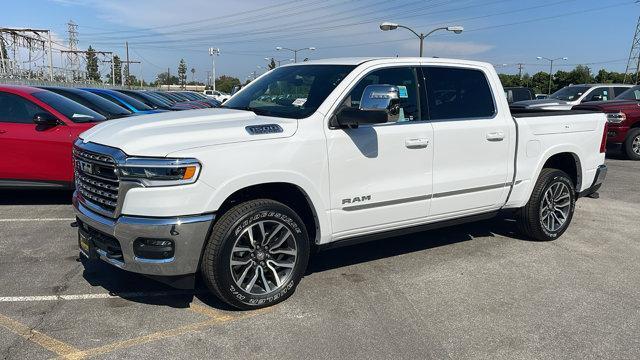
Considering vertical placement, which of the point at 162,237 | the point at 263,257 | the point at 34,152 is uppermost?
the point at 34,152

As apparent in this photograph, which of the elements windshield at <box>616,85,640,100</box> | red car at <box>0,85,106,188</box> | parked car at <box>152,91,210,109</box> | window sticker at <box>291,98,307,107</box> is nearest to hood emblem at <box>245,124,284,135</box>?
window sticker at <box>291,98,307,107</box>

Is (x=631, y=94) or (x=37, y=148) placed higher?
(x=631, y=94)

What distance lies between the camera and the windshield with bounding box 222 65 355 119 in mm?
4273

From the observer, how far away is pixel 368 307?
4.03 meters

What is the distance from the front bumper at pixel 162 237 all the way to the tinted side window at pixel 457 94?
7.85 ft

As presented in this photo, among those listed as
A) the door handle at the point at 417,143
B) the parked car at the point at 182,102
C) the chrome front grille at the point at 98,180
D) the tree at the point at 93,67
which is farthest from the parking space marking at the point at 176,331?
the tree at the point at 93,67

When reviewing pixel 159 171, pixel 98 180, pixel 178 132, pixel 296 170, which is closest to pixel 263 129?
pixel 296 170

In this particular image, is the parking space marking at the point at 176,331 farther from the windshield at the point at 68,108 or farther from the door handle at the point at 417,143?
the windshield at the point at 68,108

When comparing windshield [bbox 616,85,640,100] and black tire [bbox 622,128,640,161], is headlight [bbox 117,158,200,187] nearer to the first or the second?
black tire [bbox 622,128,640,161]

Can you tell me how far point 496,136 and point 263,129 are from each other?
98.3 inches

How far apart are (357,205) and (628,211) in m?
5.20

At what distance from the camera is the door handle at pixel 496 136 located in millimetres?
5037

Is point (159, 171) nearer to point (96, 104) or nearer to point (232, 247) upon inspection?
point (232, 247)

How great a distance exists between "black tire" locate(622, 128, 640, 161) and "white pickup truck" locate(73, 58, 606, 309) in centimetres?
888
